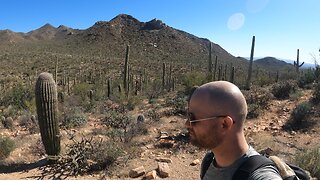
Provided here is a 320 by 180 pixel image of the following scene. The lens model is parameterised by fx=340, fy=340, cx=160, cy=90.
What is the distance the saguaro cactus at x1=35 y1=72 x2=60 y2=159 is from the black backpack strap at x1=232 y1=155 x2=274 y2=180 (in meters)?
6.55

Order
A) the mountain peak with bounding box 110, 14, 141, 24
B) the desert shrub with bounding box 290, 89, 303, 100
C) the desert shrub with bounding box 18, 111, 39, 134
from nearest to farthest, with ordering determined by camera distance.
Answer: the desert shrub with bounding box 18, 111, 39, 134 < the desert shrub with bounding box 290, 89, 303, 100 < the mountain peak with bounding box 110, 14, 141, 24

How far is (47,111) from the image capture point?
7578 mm

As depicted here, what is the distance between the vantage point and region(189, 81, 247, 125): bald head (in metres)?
1.73

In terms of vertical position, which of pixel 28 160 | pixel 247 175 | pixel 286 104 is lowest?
pixel 28 160

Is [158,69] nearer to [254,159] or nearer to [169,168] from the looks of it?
[169,168]

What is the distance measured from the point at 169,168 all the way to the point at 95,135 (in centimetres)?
368

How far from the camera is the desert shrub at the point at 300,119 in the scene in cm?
1010

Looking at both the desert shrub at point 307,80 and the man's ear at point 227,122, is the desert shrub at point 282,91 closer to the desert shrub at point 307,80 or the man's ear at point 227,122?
the desert shrub at point 307,80

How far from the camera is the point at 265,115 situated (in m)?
11.5

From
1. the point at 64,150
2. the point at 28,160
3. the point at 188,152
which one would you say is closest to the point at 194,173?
the point at 188,152

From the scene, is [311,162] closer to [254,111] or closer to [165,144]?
[165,144]

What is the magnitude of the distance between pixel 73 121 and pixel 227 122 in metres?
10.1

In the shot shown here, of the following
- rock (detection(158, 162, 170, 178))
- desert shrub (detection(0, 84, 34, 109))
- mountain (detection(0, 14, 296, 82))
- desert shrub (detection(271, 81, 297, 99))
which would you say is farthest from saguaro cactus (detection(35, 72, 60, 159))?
mountain (detection(0, 14, 296, 82))

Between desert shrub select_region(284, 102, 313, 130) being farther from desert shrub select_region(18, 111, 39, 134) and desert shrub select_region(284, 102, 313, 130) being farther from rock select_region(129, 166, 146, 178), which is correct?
desert shrub select_region(18, 111, 39, 134)
